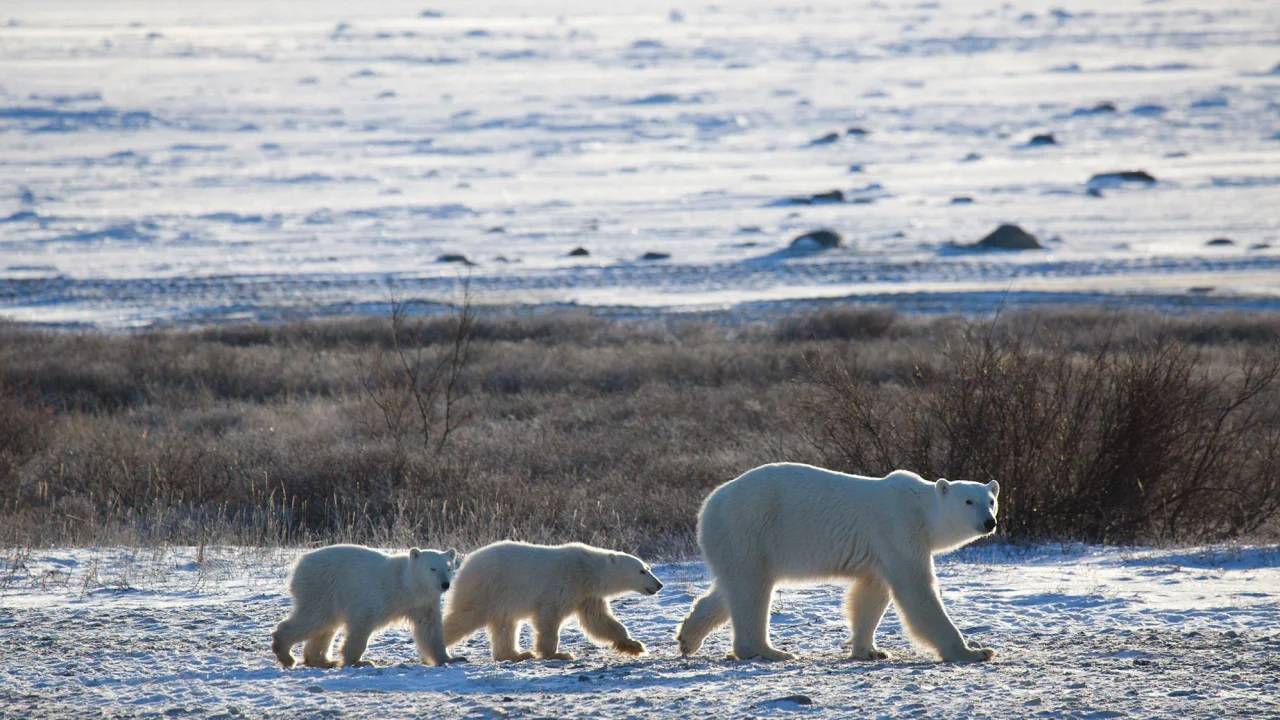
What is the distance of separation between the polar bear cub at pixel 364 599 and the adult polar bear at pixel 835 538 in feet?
4.30

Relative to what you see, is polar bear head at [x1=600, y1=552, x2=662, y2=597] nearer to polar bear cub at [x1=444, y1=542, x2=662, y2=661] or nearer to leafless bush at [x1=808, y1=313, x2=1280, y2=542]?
polar bear cub at [x1=444, y1=542, x2=662, y2=661]

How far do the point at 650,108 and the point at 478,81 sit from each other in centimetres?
2330

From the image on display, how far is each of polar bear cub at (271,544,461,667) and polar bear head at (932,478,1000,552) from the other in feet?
7.39

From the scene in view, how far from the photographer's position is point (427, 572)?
22.4 ft

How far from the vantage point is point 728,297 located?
31422 millimetres

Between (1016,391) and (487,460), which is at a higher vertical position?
(1016,391)

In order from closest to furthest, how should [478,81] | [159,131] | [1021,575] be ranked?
1. [1021,575]
2. [159,131]
3. [478,81]

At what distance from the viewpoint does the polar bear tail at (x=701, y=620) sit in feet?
23.2

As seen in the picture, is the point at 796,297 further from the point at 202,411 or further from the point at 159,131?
the point at 159,131

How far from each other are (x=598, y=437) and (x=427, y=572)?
360 inches

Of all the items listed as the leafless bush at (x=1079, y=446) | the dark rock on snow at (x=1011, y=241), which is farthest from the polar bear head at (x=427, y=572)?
the dark rock on snow at (x=1011, y=241)

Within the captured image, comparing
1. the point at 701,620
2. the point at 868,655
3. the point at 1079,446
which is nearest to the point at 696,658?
the point at 701,620

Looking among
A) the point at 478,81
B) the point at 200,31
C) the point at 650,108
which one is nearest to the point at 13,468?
the point at 650,108

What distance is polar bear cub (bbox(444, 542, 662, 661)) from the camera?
7.24m
